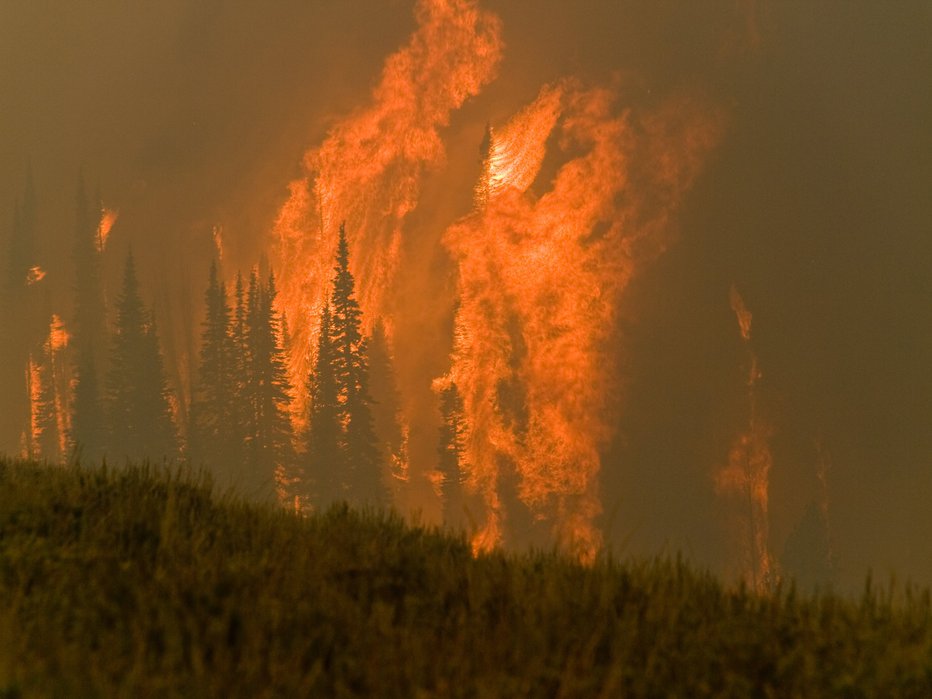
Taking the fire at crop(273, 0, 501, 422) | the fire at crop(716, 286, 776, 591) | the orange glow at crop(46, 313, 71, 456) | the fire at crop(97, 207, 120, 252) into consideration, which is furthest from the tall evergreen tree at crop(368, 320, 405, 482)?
the fire at crop(97, 207, 120, 252)

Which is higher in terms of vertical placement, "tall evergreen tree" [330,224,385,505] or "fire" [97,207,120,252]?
"fire" [97,207,120,252]

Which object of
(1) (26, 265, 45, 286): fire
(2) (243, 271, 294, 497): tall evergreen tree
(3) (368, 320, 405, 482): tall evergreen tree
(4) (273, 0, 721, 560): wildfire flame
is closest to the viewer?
(2) (243, 271, 294, 497): tall evergreen tree

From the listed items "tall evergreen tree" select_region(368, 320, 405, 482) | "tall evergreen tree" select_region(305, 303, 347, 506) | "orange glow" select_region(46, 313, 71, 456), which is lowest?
"tall evergreen tree" select_region(305, 303, 347, 506)

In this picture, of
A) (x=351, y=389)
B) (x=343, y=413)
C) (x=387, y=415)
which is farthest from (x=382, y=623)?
(x=387, y=415)

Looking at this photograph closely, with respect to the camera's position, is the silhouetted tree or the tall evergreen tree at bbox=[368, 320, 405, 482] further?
the tall evergreen tree at bbox=[368, 320, 405, 482]

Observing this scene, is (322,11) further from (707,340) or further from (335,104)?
(707,340)

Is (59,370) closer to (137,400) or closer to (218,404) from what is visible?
(137,400)

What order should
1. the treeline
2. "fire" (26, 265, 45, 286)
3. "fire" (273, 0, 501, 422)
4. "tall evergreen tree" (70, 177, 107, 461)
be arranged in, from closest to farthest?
the treeline
"tall evergreen tree" (70, 177, 107, 461)
"fire" (273, 0, 501, 422)
"fire" (26, 265, 45, 286)

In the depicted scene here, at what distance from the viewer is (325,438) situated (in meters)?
84.2

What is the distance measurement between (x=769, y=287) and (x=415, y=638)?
12485 centimetres

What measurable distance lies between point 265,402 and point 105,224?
237 feet

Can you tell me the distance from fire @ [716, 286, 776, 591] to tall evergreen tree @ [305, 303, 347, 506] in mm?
47265

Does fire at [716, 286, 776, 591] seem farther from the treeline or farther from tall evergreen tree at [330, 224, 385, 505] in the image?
tall evergreen tree at [330, 224, 385, 505]

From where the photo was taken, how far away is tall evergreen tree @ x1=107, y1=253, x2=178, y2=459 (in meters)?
94.8
